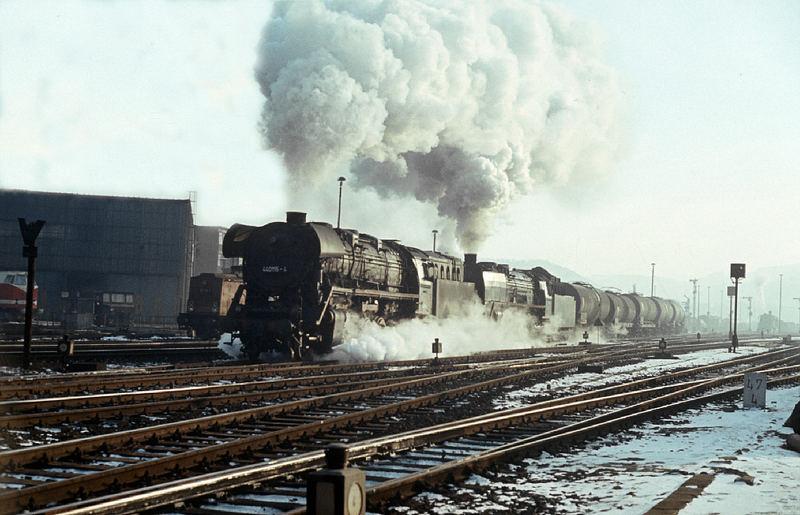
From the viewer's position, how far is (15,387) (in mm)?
13531

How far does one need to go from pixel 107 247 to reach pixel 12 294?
2400 cm

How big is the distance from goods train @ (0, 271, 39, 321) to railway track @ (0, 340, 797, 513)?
28.5 m

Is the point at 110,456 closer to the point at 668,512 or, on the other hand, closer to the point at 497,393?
the point at 668,512

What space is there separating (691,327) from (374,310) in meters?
122

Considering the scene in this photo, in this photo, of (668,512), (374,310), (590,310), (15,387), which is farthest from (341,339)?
(590,310)

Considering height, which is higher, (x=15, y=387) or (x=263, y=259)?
(x=263, y=259)

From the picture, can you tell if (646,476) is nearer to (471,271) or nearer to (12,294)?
(471,271)

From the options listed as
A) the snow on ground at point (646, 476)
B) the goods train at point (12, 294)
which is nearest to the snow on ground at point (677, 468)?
the snow on ground at point (646, 476)

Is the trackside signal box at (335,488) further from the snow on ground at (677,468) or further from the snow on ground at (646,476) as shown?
the snow on ground at (677,468)

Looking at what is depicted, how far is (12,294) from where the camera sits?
40.5 meters

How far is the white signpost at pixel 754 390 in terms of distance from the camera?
15664mm

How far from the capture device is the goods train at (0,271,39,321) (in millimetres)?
40344

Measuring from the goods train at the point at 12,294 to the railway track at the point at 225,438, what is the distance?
2846cm

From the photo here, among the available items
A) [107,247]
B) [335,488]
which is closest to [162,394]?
[335,488]
